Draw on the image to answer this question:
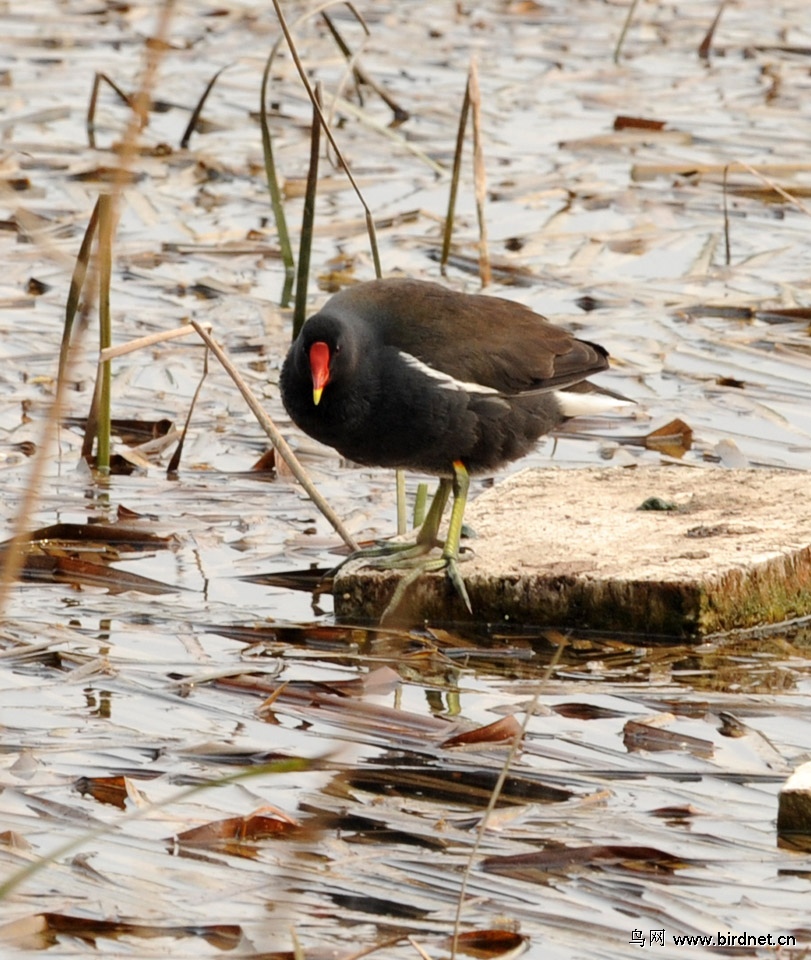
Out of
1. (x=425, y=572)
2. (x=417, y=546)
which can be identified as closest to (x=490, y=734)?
(x=425, y=572)

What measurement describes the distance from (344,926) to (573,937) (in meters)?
0.36

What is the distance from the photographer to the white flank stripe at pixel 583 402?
5.05m

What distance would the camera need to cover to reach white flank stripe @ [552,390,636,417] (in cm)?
505

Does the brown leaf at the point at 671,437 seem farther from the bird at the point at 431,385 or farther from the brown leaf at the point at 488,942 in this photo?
the brown leaf at the point at 488,942

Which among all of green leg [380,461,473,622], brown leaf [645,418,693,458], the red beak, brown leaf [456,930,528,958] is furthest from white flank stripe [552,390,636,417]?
brown leaf [456,930,528,958]

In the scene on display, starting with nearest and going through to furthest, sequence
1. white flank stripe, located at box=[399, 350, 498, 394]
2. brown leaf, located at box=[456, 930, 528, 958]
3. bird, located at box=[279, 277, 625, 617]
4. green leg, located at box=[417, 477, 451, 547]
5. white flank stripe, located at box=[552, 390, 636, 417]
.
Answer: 1. brown leaf, located at box=[456, 930, 528, 958]
2. bird, located at box=[279, 277, 625, 617]
3. white flank stripe, located at box=[399, 350, 498, 394]
4. green leg, located at box=[417, 477, 451, 547]
5. white flank stripe, located at box=[552, 390, 636, 417]

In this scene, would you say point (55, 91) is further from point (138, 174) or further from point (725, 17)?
point (725, 17)

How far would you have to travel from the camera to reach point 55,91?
10000 mm

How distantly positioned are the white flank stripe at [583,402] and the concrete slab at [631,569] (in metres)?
0.25

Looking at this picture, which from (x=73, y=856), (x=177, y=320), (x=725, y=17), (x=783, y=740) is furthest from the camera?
(x=725, y=17)

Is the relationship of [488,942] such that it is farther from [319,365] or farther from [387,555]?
[387,555]

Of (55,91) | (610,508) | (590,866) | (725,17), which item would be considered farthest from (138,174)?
(590,866)

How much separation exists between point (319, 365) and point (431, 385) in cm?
36

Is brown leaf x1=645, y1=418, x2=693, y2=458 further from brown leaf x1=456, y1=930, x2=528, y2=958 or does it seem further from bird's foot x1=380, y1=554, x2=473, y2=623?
brown leaf x1=456, y1=930, x2=528, y2=958
